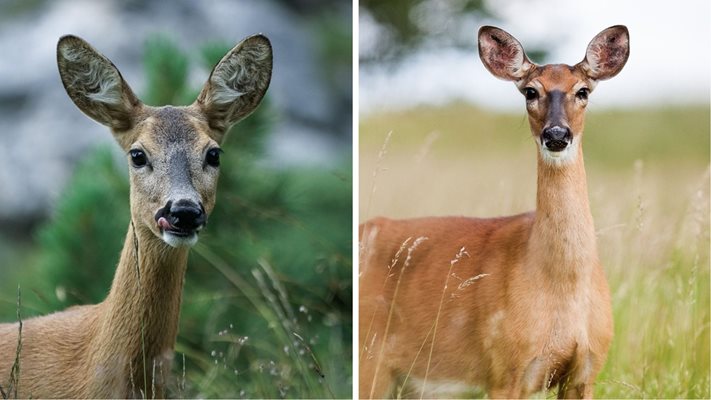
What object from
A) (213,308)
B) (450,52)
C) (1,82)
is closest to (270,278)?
(213,308)

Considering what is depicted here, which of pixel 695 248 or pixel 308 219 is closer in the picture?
pixel 695 248

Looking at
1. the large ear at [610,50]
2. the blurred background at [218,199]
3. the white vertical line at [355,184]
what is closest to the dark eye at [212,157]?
the blurred background at [218,199]

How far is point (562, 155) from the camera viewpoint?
4277 mm

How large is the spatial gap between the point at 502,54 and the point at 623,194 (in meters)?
0.81

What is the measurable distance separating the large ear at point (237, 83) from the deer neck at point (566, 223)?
1050 millimetres

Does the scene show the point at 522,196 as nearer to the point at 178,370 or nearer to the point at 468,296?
the point at 468,296

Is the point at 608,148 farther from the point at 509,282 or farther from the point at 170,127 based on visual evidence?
the point at 170,127

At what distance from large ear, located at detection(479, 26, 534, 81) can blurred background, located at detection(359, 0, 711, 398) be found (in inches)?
10.7

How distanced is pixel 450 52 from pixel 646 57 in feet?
2.59

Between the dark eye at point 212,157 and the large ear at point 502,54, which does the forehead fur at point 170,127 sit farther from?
the large ear at point 502,54

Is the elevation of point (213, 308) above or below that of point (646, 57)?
below

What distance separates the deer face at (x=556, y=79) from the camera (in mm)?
4230

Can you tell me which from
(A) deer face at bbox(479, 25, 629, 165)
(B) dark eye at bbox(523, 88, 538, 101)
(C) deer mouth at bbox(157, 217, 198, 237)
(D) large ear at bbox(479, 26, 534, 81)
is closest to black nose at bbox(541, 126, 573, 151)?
(A) deer face at bbox(479, 25, 629, 165)

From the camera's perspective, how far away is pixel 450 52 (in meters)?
5.06
